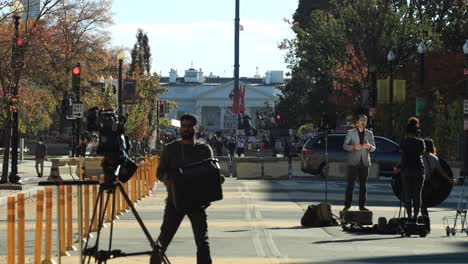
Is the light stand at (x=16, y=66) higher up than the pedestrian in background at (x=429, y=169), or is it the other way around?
the light stand at (x=16, y=66)

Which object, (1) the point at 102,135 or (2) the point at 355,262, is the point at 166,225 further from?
(2) the point at 355,262

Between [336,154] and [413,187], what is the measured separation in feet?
82.1

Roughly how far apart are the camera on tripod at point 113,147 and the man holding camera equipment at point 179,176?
45cm

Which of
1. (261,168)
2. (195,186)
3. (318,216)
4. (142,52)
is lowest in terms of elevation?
(261,168)

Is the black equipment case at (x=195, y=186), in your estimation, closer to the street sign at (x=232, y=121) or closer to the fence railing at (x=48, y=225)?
the fence railing at (x=48, y=225)

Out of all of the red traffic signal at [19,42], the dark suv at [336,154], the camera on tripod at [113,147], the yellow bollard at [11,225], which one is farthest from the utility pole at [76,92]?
the camera on tripod at [113,147]

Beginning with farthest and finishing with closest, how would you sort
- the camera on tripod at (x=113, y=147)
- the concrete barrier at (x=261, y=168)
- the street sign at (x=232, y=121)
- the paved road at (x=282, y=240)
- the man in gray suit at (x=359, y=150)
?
the street sign at (x=232, y=121) → the concrete barrier at (x=261, y=168) → the man in gray suit at (x=359, y=150) → the paved road at (x=282, y=240) → the camera on tripod at (x=113, y=147)

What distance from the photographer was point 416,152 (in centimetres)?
1905

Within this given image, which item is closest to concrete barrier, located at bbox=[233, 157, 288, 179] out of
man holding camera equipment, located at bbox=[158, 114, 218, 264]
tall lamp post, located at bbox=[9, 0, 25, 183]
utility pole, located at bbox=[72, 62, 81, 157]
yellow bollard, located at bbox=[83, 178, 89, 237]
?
utility pole, located at bbox=[72, 62, 81, 157]

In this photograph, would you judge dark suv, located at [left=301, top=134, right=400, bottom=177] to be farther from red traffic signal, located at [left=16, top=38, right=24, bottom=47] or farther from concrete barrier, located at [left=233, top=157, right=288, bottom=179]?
red traffic signal, located at [left=16, top=38, right=24, bottom=47]

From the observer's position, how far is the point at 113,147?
11.3 metres

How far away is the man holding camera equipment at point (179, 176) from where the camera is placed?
11.6m

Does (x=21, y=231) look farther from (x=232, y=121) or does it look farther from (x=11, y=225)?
(x=232, y=121)

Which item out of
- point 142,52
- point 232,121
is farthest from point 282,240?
point 142,52
